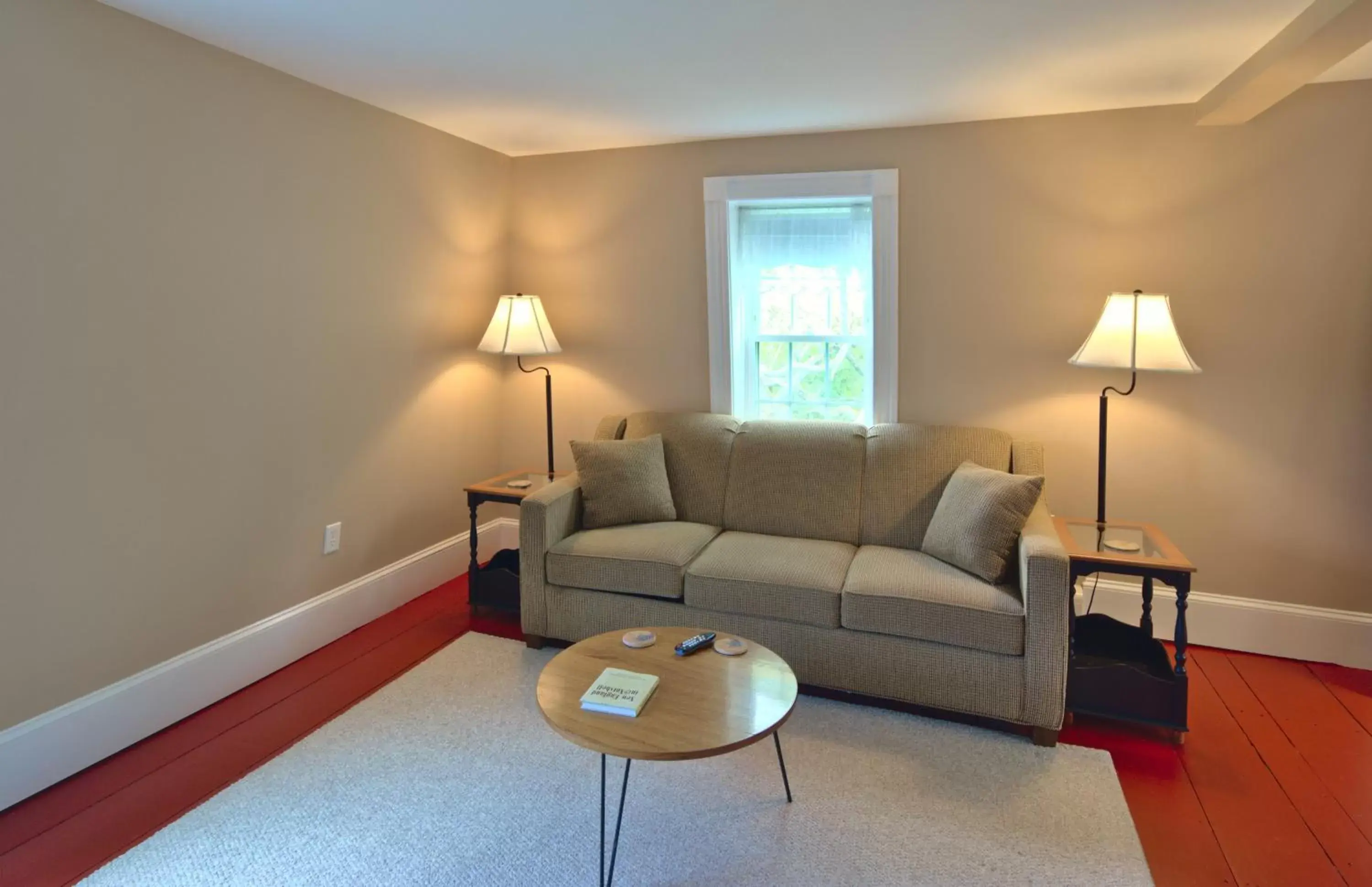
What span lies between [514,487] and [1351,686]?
3463 mm

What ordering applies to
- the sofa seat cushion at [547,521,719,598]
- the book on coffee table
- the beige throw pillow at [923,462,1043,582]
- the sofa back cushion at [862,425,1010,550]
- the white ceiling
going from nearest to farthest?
the book on coffee table → the white ceiling → the beige throw pillow at [923,462,1043,582] → the sofa seat cushion at [547,521,719,598] → the sofa back cushion at [862,425,1010,550]

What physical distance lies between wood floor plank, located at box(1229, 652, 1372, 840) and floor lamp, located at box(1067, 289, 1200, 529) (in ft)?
2.76

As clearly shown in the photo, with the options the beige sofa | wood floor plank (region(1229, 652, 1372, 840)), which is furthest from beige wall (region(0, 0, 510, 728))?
wood floor plank (region(1229, 652, 1372, 840))

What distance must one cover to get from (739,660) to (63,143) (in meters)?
2.43

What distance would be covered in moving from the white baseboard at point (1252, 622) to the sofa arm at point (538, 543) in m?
2.24

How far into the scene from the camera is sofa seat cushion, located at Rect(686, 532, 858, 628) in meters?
2.58

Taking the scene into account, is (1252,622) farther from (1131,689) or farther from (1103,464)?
(1131,689)

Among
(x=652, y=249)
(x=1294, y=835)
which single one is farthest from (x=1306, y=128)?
(x=652, y=249)

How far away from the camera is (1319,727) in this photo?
245 cm

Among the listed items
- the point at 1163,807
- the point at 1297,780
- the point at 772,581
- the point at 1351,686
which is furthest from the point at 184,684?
the point at 1351,686

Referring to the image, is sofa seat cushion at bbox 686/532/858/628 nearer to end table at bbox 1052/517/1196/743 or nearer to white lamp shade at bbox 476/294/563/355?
end table at bbox 1052/517/1196/743

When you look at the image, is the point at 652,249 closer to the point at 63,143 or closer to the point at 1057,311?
the point at 1057,311

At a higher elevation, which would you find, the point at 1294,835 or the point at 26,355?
the point at 26,355

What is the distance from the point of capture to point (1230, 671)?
2.85 m
